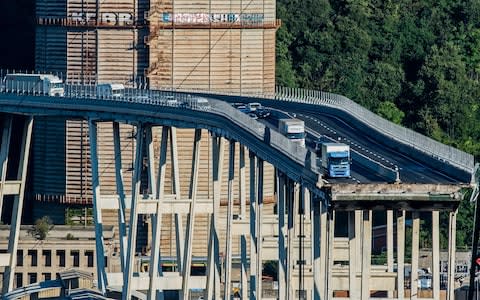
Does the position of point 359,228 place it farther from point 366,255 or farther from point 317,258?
point 317,258

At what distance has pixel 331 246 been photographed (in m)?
182

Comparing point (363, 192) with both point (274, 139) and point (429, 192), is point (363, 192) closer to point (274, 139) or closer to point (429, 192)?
point (429, 192)

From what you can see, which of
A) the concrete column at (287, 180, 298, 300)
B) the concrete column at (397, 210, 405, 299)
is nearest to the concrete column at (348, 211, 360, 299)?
the concrete column at (397, 210, 405, 299)

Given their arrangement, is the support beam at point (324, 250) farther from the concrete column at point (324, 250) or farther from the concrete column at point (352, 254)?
→ the concrete column at point (352, 254)

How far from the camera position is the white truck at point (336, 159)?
18712 cm

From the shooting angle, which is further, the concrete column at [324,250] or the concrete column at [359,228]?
the concrete column at [324,250]

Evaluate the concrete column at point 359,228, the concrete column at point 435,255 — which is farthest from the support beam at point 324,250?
the concrete column at point 435,255

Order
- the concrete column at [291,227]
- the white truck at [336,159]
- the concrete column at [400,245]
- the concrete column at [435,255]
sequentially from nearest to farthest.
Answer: the concrete column at [400,245], the concrete column at [435,255], the white truck at [336,159], the concrete column at [291,227]

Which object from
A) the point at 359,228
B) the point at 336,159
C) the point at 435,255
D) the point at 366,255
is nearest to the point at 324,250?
the point at 336,159

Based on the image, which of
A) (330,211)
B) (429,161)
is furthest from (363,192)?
(429,161)

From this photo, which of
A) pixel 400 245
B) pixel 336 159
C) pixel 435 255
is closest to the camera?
pixel 400 245

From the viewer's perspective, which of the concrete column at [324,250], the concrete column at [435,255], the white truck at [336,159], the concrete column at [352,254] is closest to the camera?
the concrete column at [435,255]

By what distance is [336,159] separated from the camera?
619 ft

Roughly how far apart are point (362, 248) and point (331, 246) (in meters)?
1.40
